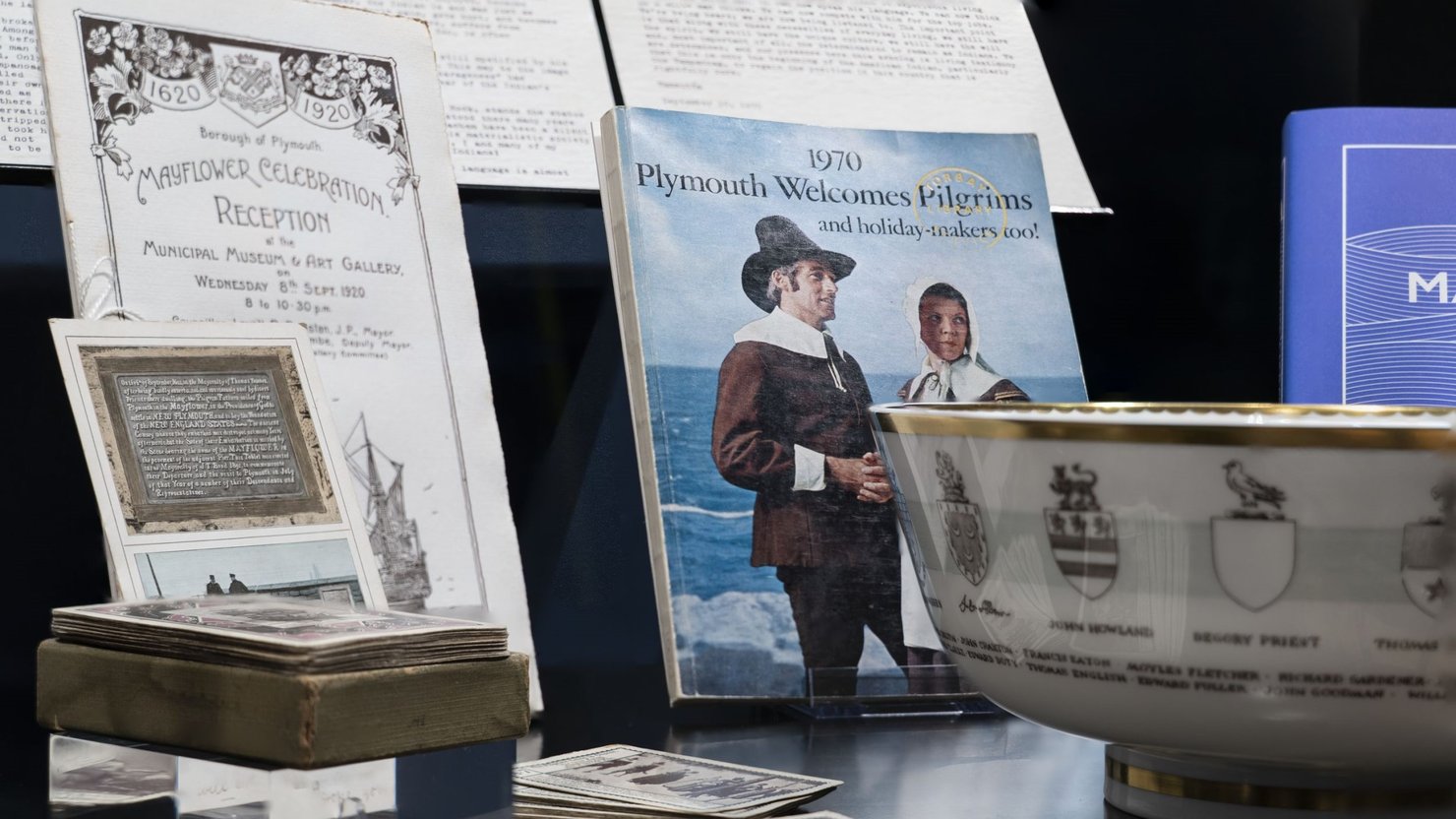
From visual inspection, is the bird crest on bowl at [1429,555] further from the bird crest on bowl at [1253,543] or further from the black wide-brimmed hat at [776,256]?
the black wide-brimmed hat at [776,256]

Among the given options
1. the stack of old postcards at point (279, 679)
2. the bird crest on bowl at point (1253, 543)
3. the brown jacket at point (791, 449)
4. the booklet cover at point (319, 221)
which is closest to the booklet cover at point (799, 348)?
the brown jacket at point (791, 449)

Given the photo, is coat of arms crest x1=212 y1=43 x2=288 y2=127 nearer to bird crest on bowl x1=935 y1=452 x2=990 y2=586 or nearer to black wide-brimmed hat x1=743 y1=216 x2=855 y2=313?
black wide-brimmed hat x1=743 y1=216 x2=855 y2=313

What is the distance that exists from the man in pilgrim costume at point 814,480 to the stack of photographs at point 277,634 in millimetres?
239

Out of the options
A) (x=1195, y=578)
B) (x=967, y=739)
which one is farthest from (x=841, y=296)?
(x=1195, y=578)

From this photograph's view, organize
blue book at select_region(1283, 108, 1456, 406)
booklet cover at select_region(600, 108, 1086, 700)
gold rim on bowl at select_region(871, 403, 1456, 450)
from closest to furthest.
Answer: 1. gold rim on bowl at select_region(871, 403, 1456, 450)
2. booklet cover at select_region(600, 108, 1086, 700)
3. blue book at select_region(1283, 108, 1456, 406)

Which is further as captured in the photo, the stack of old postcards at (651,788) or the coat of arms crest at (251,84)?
the coat of arms crest at (251,84)

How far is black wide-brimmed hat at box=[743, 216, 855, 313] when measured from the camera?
33.9 inches

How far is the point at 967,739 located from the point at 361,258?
0.42m

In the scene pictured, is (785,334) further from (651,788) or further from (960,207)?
(651,788)

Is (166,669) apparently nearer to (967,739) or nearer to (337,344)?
(337,344)

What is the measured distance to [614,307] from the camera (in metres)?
1.07

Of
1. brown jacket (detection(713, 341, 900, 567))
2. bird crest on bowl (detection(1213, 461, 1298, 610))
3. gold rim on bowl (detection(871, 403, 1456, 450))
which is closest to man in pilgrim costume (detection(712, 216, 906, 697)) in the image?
brown jacket (detection(713, 341, 900, 567))

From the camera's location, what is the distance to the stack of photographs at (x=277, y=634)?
1.73ft

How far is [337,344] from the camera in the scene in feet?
2.63
